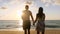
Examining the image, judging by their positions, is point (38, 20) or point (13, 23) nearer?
point (38, 20)

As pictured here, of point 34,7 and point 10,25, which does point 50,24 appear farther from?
point 10,25

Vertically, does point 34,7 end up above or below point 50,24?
above

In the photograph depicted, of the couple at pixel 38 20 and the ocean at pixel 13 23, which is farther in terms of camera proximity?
the ocean at pixel 13 23

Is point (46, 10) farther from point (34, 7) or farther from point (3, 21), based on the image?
point (3, 21)

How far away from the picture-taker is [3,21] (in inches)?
135

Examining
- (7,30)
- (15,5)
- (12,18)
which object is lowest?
(7,30)

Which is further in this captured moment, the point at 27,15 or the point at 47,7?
the point at 47,7

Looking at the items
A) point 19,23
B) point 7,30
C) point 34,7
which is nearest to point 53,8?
point 34,7

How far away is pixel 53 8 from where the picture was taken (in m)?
3.53

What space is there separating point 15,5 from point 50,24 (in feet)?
2.60

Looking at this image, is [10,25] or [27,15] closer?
[27,15]

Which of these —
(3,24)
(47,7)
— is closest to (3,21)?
(3,24)

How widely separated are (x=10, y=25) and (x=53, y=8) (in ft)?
3.01

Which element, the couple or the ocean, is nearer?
the couple
